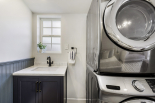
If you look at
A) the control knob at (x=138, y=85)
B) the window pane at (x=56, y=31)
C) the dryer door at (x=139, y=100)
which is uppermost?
the window pane at (x=56, y=31)

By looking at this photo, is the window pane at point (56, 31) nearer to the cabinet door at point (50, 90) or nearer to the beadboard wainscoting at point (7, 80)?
the beadboard wainscoting at point (7, 80)

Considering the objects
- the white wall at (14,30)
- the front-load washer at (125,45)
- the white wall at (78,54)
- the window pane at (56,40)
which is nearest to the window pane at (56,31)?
the window pane at (56,40)

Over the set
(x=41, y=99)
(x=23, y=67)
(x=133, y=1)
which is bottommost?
(x=41, y=99)

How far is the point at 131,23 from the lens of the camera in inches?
32.0

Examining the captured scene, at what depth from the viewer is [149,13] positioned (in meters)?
0.80

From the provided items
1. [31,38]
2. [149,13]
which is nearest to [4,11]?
[31,38]

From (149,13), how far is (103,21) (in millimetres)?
452

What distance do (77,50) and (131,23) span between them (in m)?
1.38

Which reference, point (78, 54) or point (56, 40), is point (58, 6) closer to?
point (56, 40)

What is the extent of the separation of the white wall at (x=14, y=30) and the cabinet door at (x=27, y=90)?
16.8 inches

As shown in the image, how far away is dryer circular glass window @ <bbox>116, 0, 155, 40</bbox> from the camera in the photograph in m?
0.80

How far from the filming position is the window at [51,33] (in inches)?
88.7

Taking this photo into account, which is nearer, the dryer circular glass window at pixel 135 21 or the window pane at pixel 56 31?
the dryer circular glass window at pixel 135 21

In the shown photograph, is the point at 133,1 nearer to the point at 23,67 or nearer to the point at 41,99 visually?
the point at 41,99
